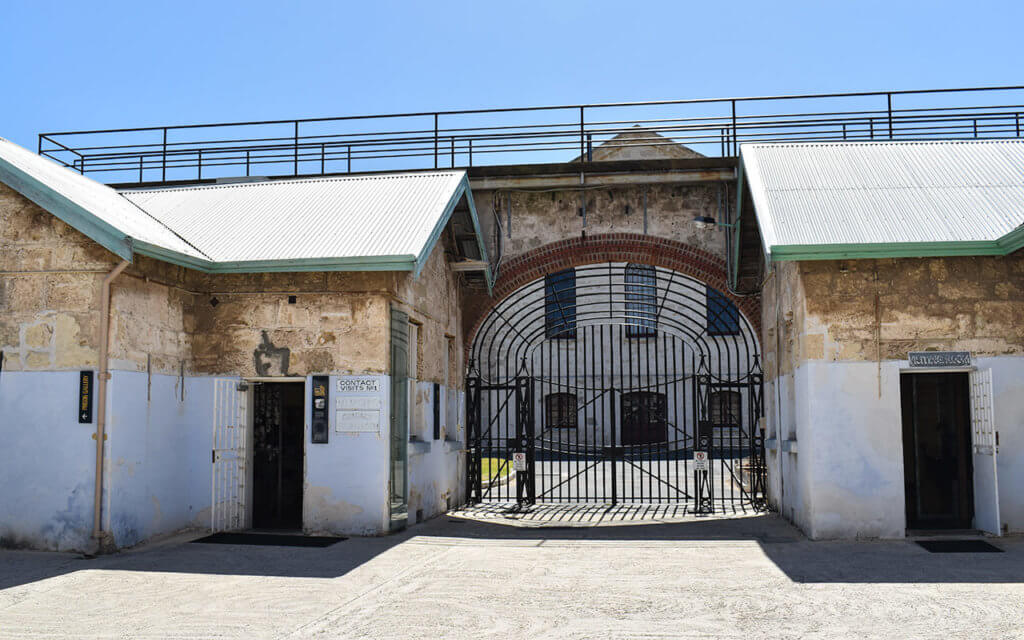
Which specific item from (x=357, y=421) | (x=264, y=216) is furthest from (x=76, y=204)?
(x=357, y=421)

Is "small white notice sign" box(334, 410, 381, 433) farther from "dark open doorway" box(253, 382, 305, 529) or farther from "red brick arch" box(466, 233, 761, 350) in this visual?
"red brick arch" box(466, 233, 761, 350)

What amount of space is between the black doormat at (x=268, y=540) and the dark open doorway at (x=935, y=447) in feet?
24.2

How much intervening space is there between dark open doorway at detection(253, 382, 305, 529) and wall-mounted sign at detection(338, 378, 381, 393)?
4.72ft

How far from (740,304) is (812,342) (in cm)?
383

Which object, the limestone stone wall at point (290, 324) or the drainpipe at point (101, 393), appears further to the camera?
the limestone stone wall at point (290, 324)

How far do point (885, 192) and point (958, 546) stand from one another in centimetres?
451

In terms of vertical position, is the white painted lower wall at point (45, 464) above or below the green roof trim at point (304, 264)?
below

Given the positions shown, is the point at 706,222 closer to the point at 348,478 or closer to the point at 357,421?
the point at 357,421

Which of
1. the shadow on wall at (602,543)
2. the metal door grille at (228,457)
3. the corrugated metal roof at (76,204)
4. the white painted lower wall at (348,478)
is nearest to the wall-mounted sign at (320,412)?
the white painted lower wall at (348,478)

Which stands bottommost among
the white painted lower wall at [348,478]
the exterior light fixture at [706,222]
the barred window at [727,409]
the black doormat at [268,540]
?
the black doormat at [268,540]

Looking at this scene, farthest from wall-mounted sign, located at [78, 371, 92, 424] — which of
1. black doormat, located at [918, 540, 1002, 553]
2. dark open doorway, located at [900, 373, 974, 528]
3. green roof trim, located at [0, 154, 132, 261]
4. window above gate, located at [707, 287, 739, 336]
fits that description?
dark open doorway, located at [900, 373, 974, 528]

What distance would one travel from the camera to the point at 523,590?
771 cm

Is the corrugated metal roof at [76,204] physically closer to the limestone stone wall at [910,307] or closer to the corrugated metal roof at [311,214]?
the corrugated metal roof at [311,214]

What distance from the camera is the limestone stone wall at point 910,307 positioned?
34.0 ft
